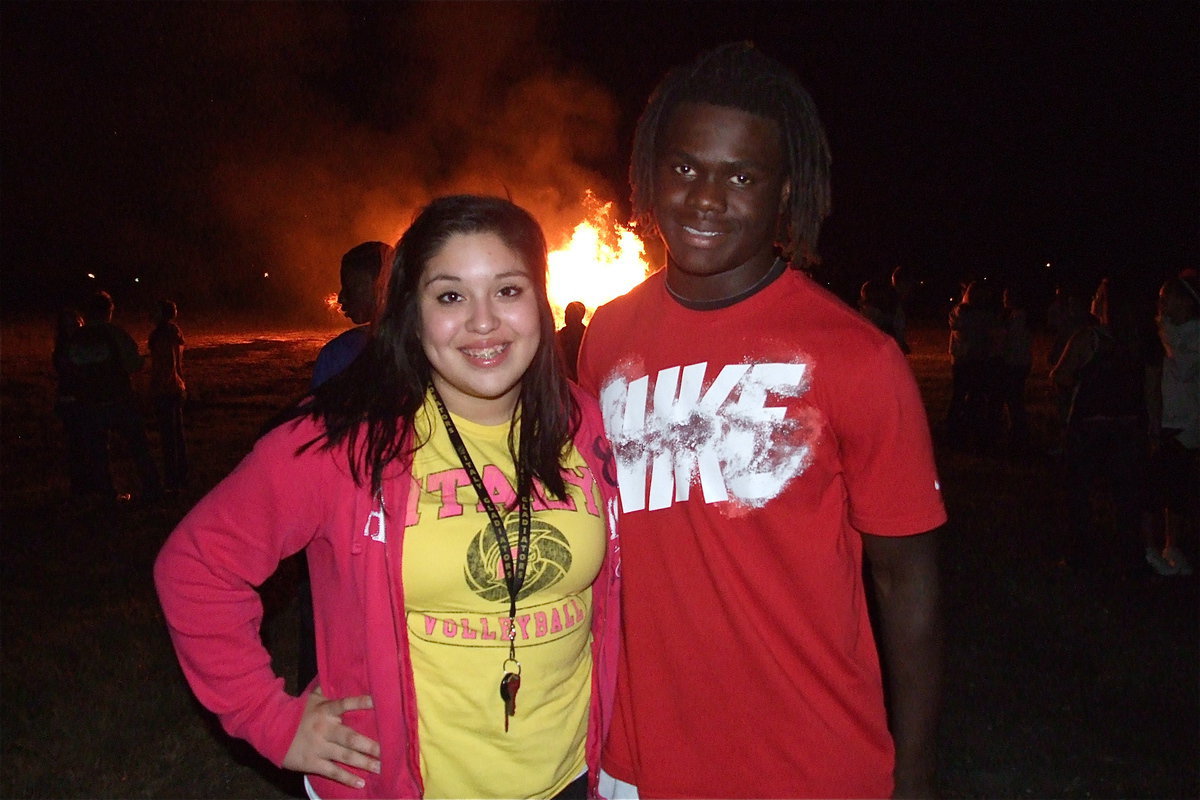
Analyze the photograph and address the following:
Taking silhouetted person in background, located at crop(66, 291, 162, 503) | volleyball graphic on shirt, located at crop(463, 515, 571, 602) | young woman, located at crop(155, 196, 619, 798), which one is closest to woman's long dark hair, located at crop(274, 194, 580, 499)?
young woman, located at crop(155, 196, 619, 798)

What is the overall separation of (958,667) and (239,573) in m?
4.59

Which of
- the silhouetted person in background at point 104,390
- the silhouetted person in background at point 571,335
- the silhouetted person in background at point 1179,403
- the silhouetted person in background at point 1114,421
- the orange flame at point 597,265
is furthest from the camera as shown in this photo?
the orange flame at point 597,265

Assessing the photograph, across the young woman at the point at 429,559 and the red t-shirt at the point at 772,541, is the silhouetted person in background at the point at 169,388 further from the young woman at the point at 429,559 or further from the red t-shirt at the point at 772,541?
the red t-shirt at the point at 772,541

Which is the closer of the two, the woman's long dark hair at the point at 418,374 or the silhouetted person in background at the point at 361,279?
the woman's long dark hair at the point at 418,374

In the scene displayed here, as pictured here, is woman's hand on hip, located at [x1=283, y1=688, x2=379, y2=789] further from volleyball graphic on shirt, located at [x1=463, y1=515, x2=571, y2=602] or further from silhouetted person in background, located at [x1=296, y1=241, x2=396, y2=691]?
silhouetted person in background, located at [x1=296, y1=241, x2=396, y2=691]

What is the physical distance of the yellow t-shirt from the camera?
6.87ft

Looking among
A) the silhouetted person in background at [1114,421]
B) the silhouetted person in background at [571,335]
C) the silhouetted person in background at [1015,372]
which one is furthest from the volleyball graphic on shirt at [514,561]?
the silhouetted person in background at [1015,372]

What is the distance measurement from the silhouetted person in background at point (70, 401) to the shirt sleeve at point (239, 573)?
7784 mm

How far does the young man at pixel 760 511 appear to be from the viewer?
212 centimetres

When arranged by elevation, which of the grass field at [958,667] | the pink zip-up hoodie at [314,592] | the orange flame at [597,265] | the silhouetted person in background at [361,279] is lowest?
the grass field at [958,667]

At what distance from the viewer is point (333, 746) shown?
2.09 metres

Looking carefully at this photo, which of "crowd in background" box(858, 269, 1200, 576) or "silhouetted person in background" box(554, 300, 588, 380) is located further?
"silhouetted person in background" box(554, 300, 588, 380)

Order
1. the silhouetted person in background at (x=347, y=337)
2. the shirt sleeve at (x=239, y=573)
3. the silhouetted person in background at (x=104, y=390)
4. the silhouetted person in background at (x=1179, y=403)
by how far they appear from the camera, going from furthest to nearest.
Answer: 1. the silhouetted person in background at (x=104, y=390)
2. the silhouetted person in background at (x=1179, y=403)
3. the silhouetted person in background at (x=347, y=337)
4. the shirt sleeve at (x=239, y=573)

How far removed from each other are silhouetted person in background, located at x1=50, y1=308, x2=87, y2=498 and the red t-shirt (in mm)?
8255
